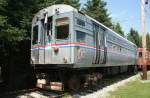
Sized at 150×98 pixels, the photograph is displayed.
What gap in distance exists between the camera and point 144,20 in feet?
78.2

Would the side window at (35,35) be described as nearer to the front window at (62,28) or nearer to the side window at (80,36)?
the front window at (62,28)

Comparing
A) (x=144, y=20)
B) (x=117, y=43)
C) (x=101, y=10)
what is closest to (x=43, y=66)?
(x=117, y=43)

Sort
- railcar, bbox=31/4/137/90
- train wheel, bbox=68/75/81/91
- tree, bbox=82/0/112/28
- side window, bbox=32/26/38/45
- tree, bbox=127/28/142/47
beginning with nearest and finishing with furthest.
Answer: railcar, bbox=31/4/137/90 < train wheel, bbox=68/75/81/91 < side window, bbox=32/26/38/45 < tree, bbox=82/0/112/28 < tree, bbox=127/28/142/47

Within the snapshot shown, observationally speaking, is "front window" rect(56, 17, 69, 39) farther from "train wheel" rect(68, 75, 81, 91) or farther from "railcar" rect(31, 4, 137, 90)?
"train wheel" rect(68, 75, 81, 91)

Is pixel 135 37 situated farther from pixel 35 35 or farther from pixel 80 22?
pixel 80 22

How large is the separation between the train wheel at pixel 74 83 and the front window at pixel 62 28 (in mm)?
1872

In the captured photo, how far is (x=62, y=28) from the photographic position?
42.3 ft

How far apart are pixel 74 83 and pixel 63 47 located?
6.02ft

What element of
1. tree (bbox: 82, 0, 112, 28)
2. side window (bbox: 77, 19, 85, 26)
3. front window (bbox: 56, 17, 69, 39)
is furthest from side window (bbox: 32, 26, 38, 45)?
tree (bbox: 82, 0, 112, 28)

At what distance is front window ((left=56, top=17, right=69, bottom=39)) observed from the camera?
41.7 feet

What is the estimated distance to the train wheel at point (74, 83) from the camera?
44.0 ft

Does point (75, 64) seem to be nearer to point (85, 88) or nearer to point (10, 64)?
point (85, 88)

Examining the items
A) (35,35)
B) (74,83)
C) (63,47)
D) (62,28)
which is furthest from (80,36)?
(35,35)

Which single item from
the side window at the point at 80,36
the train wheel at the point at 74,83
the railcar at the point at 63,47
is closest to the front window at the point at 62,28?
the railcar at the point at 63,47
